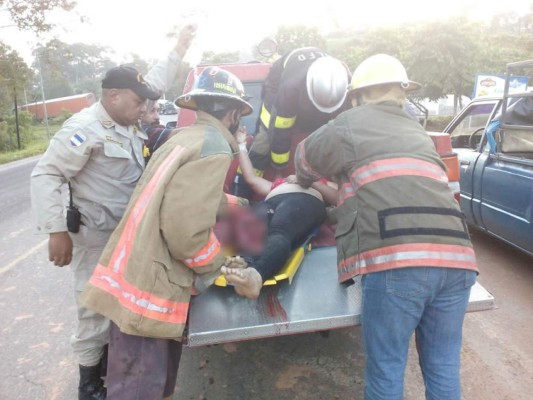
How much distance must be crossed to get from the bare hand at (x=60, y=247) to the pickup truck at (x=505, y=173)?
3726 mm

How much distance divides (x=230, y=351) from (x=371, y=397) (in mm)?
1496

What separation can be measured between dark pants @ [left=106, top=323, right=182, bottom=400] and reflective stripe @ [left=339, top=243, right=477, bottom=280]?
39.5 inches

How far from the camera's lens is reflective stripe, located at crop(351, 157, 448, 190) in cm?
200

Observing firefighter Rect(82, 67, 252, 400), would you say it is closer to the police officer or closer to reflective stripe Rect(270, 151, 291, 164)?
the police officer

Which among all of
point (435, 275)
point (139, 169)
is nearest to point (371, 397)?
point (435, 275)

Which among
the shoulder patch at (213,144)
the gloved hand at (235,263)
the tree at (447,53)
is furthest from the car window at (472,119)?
the tree at (447,53)

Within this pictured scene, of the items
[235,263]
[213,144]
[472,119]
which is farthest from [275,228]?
[472,119]

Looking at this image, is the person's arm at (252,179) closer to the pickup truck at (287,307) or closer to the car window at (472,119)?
the pickup truck at (287,307)

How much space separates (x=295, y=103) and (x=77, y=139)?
5.74 feet

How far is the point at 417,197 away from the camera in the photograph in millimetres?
1966

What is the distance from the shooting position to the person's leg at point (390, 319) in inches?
76.5

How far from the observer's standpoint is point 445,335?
2.07 m

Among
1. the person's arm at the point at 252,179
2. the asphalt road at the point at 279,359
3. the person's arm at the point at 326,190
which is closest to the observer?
the asphalt road at the point at 279,359

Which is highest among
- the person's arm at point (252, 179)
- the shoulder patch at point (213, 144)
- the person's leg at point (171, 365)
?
the shoulder patch at point (213, 144)
